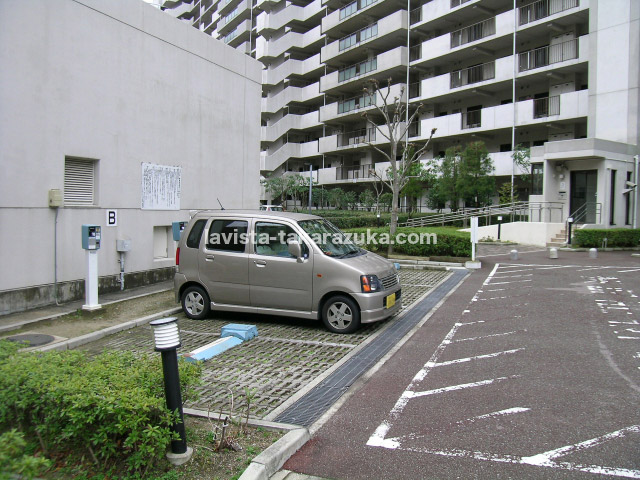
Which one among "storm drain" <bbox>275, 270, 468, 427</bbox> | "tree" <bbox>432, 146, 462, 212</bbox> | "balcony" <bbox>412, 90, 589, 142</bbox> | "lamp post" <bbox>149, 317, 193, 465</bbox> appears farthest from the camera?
"tree" <bbox>432, 146, 462, 212</bbox>

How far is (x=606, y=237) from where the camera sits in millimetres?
19453

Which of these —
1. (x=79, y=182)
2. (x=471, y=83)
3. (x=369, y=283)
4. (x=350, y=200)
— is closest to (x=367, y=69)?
(x=471, y=83)

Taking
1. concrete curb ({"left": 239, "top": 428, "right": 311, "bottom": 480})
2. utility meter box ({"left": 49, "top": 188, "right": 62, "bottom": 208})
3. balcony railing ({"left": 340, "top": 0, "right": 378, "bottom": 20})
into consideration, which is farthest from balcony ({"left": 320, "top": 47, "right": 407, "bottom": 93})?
concrete curb ({"left": 239, "top": 428, "right": 311, "bottom": 480})

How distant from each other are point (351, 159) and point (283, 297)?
3407 cm

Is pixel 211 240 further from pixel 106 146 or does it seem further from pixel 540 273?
pixel 540 273

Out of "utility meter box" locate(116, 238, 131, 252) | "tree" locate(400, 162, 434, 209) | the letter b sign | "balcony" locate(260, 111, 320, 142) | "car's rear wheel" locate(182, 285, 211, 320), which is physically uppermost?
"balcony" locate(260, 111, 320, 142)

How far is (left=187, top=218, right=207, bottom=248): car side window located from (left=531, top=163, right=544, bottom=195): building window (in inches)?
778

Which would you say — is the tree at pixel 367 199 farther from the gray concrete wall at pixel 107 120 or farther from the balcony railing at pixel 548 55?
the gray concrete wall at pixel 107 120

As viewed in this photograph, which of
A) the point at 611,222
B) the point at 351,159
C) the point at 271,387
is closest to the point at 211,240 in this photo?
the point at 271,387

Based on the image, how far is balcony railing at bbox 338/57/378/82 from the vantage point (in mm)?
35219

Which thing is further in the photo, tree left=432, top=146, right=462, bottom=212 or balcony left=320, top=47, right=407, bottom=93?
balcony left=320, top=47, right=407, bottom=93

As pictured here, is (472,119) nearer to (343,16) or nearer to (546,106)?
(546,106)

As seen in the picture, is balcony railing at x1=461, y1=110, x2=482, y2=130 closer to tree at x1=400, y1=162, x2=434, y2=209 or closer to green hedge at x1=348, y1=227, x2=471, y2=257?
tree at x1=400, y1=162, x2=434, y2=209

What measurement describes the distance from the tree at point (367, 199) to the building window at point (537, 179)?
13483 millimetres
